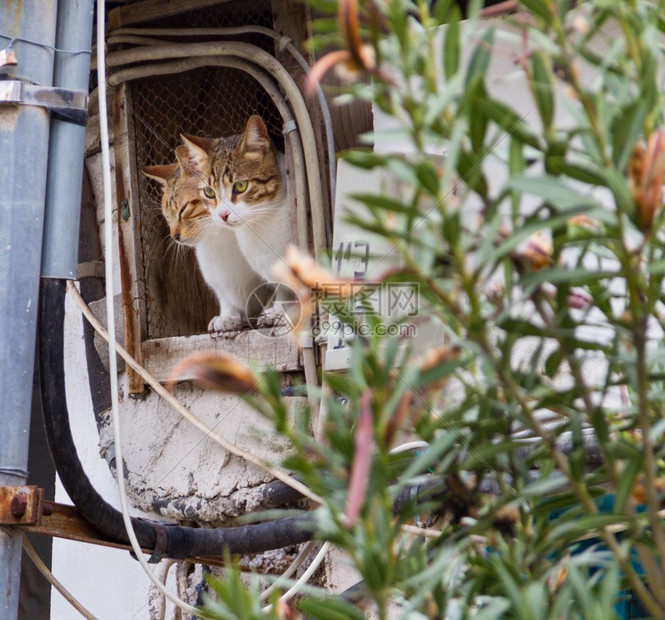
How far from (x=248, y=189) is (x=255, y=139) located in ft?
0.43

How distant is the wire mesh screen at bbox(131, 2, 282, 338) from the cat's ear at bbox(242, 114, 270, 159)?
4.3 inches

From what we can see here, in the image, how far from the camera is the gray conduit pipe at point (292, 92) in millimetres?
2080

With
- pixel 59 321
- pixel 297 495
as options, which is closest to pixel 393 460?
pixel 59 321

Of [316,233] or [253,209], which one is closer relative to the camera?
[316,233]

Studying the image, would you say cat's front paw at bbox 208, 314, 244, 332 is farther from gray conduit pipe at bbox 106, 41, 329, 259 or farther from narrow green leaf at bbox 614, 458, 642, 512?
narrow green leaf at bbox 614, 458, 642, 512

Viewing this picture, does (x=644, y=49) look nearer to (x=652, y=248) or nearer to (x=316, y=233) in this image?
(x=652, y=248)

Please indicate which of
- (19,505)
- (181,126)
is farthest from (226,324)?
(19,505)

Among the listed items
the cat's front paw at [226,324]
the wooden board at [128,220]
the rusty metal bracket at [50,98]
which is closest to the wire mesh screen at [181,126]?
the wooden board at [128,220]

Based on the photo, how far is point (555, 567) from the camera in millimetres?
508

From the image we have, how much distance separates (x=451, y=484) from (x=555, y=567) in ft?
0.25

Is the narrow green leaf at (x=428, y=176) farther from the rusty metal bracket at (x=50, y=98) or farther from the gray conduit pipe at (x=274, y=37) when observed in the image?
the gray conduit pipe at (x=274, y=37)

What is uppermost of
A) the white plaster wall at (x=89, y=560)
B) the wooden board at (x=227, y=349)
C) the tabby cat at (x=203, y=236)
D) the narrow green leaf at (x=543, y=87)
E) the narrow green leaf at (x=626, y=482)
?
the tabby cat at (x=203, y=236)

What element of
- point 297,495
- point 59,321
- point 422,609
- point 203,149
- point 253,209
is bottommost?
point 297,495

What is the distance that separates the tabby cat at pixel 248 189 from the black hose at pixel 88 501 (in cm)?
81
